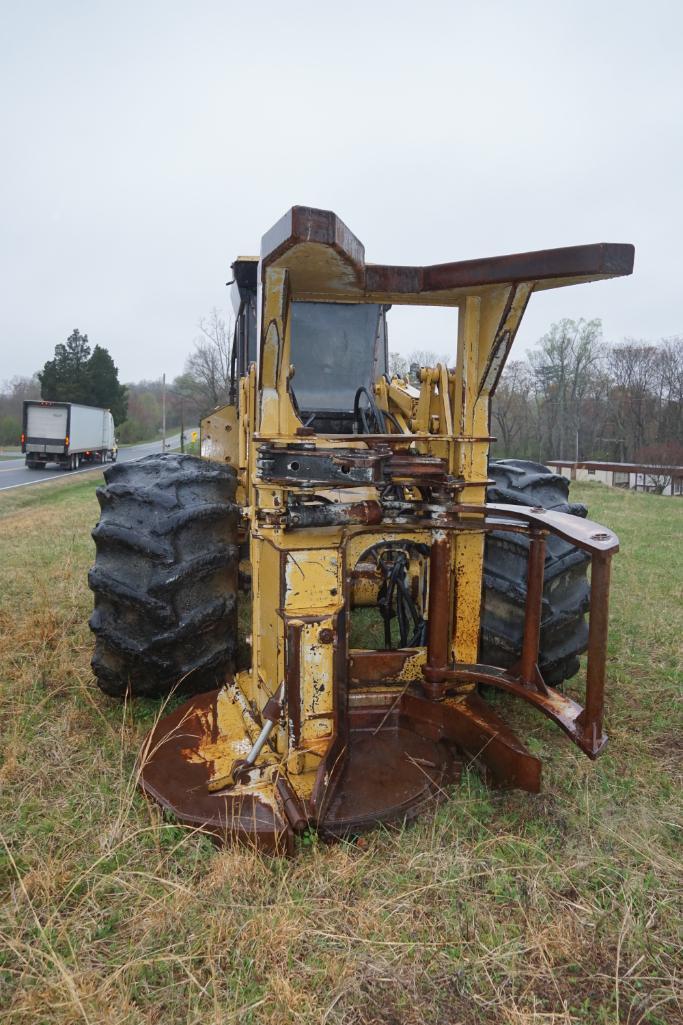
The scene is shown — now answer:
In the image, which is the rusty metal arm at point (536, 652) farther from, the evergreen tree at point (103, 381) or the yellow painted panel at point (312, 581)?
the evergreen tree at point (103, 381)

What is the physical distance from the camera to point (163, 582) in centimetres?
283

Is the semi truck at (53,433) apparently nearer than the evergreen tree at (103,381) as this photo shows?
Yes

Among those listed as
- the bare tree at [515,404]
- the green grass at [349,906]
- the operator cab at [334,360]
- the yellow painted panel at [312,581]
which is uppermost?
the bare tree at [515,404]

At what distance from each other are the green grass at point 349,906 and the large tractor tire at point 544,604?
423mm

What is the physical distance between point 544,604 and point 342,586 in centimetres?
109

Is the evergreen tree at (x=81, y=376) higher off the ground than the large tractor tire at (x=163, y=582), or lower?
higher

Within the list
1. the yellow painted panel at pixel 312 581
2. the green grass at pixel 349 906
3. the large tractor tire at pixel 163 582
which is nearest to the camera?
the green grass at pixel 349 906

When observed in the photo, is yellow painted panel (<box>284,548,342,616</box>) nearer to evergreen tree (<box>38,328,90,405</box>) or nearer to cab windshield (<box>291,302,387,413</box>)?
cab windshield (<box>291,302,387,413</box>)

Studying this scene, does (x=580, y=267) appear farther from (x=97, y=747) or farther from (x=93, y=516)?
(x=93, y=516)

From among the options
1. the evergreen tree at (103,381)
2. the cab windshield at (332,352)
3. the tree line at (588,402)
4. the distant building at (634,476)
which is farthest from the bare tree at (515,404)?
the cab windshield at (332,352)

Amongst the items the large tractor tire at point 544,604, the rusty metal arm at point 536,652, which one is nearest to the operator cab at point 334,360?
the large tractor tire at point 544,604

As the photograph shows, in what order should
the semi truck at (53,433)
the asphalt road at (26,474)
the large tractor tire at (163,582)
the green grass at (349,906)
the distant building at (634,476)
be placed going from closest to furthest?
the green grass at (349,906), the large tractor tire at (163,582), the asphalt road at (26,474), the distant building at (634,476), the semi truck at (53,433)

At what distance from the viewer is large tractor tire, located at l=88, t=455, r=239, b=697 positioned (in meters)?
2.87

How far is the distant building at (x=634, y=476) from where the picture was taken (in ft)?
78.6
